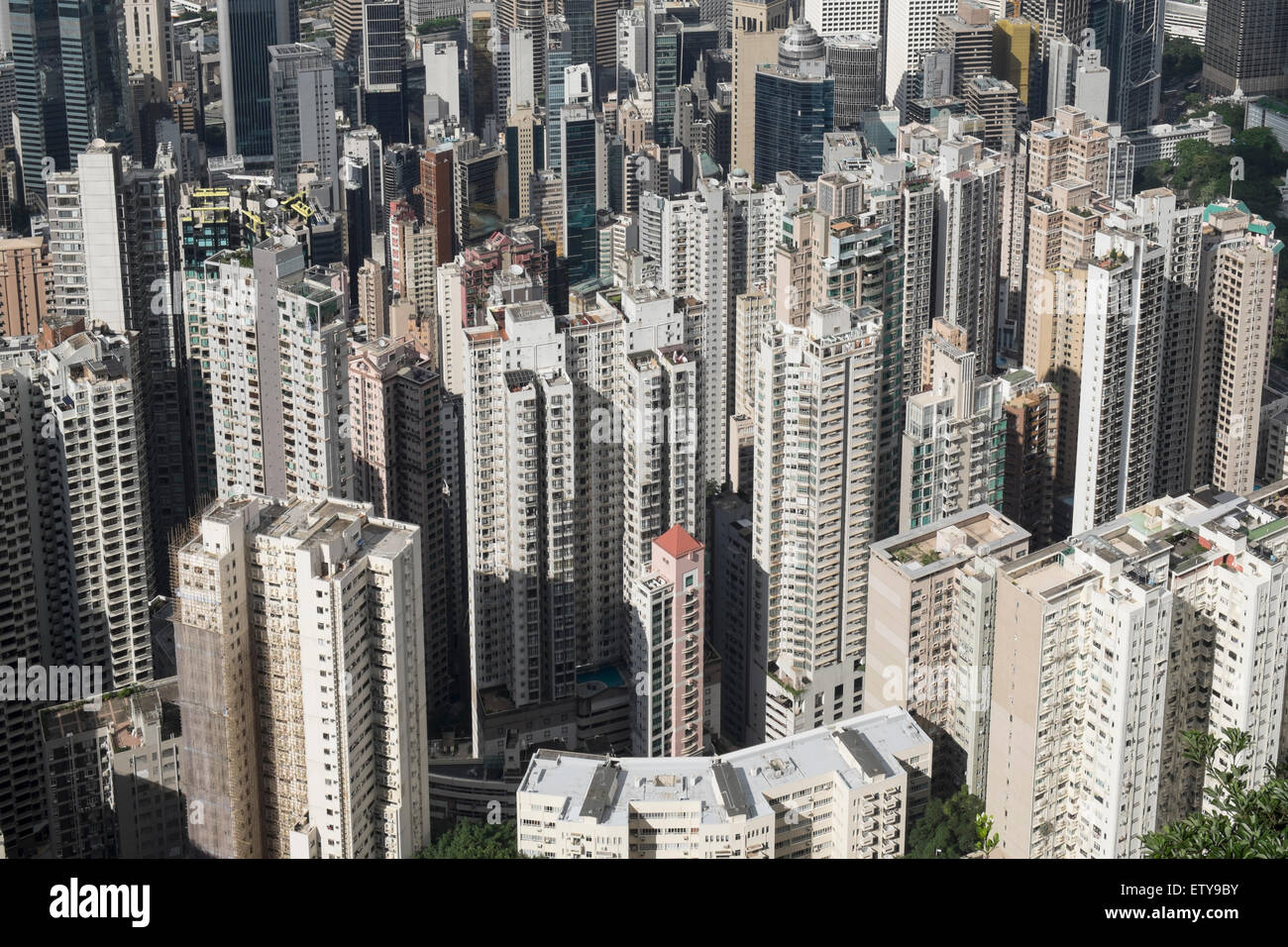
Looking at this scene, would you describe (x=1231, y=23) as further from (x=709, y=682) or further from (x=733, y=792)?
(x=733, y=792)

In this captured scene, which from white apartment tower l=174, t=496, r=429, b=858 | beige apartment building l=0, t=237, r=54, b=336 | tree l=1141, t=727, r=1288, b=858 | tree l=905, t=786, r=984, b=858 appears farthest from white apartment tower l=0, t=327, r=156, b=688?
tree l=1141, t=727, r=1288, b=858

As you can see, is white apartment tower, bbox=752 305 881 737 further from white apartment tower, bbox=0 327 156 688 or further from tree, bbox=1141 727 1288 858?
tree, bbox=1141 727 1288 858

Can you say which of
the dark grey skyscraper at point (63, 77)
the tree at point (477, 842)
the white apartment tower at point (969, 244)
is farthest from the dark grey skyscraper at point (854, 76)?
the tree at point (477, 842)

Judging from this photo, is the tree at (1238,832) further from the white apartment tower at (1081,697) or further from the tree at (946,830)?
the tree at (946,830)

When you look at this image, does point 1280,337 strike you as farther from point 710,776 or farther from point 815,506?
point 710,776
